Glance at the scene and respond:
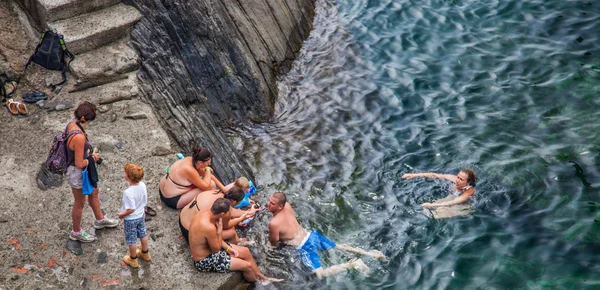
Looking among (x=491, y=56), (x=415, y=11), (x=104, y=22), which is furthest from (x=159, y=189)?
(x=415, y=11)

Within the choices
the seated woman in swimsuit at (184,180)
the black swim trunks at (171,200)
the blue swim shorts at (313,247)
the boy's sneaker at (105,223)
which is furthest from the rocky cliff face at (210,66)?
the boy's sneaker at (105,223)

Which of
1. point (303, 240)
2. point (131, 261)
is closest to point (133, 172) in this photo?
point (131, 261)

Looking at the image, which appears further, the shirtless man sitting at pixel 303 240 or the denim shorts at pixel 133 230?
the shirtless man sitting at pixel 303 240

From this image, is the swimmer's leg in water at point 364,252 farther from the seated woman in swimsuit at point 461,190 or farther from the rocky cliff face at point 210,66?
the rocky cliff face at point 210,66

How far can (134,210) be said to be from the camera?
26.4 feet

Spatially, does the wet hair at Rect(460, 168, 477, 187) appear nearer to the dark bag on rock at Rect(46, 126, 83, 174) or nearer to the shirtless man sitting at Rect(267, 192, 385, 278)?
the shirtless man sitting at Rect(267, 192, 385, 278)

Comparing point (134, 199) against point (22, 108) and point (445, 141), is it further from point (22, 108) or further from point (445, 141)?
point (445, 141)

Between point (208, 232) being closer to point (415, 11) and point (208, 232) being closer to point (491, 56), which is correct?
point (491, 56)

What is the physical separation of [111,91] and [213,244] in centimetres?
437

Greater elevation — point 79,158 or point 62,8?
point 62,8

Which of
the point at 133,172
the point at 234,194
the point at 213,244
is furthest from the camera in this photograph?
the point at 234,194

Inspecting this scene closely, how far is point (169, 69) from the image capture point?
480 inches

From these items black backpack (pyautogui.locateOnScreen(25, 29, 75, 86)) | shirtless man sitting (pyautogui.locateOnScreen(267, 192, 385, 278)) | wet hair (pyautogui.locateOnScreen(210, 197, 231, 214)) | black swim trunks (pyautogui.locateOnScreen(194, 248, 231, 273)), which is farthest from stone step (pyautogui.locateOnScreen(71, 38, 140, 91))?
black swim trunks (pyautogui.locateOnScreen(194, 248, 231, 273))

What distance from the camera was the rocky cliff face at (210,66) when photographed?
11.6 metres
